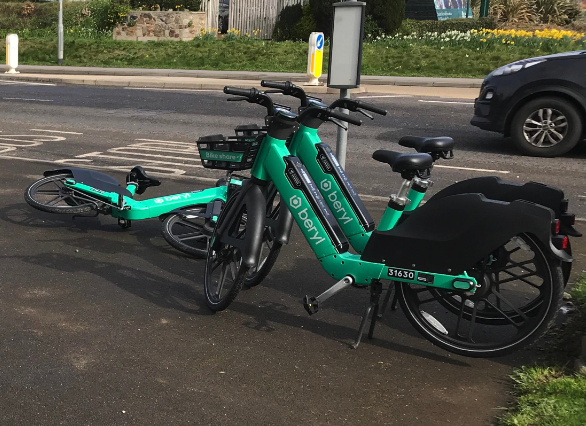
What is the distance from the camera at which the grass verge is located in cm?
342

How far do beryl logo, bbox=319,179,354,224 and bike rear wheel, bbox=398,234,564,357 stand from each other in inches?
24.1

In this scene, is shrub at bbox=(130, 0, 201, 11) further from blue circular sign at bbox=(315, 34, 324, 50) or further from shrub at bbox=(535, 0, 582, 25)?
shrub at bbox=(535, 0, 582, 25)

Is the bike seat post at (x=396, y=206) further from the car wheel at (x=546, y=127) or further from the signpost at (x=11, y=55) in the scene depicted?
the signpost at (x=11, y=55)

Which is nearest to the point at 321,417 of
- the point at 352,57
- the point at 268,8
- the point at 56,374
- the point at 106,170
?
the point at 56,374

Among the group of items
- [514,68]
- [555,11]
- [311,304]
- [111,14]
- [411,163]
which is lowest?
[311,304]

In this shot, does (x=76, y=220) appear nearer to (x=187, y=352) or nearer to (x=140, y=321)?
(x=140, y=321)

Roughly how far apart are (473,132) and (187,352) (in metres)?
9.38

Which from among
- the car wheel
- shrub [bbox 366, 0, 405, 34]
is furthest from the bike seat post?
shrub [bbox 366, 0, 405, 34]

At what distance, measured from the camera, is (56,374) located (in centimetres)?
390

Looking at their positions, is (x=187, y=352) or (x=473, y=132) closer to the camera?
(x=187, y=352)

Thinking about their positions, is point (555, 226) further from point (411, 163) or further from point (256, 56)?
point (256, 56)

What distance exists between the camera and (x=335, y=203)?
4672 millimetres

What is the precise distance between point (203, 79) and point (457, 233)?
1868 centimetres

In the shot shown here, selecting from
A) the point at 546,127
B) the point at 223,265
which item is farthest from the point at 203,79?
the point at 223,265
